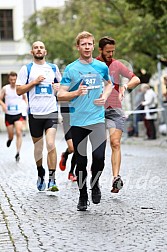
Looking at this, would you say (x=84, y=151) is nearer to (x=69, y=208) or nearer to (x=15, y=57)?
(x=69, y=208)

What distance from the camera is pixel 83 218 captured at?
780 centimetres

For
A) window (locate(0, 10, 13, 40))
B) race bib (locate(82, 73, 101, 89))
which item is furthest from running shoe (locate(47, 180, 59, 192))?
window (locate(0, 10, 13, 40))

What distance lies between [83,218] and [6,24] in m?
42.8

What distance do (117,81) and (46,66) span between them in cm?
101

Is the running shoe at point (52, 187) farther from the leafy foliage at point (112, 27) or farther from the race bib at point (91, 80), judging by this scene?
the leafy foliage at point (112, 27)

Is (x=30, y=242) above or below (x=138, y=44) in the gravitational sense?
below

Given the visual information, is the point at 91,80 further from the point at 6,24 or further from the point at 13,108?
the point at 6,24

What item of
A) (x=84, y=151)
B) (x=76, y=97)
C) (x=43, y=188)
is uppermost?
(x=76, y=97)

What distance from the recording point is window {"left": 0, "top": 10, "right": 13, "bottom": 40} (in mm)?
49312

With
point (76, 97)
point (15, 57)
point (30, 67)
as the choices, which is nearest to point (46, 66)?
point (30, 67)

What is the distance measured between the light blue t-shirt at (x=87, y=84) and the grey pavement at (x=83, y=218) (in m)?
0.99

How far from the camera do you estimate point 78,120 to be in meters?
8.30

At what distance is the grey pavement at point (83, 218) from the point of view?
6410 millimetres

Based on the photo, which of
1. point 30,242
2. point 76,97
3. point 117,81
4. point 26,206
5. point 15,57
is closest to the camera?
point 30,242
